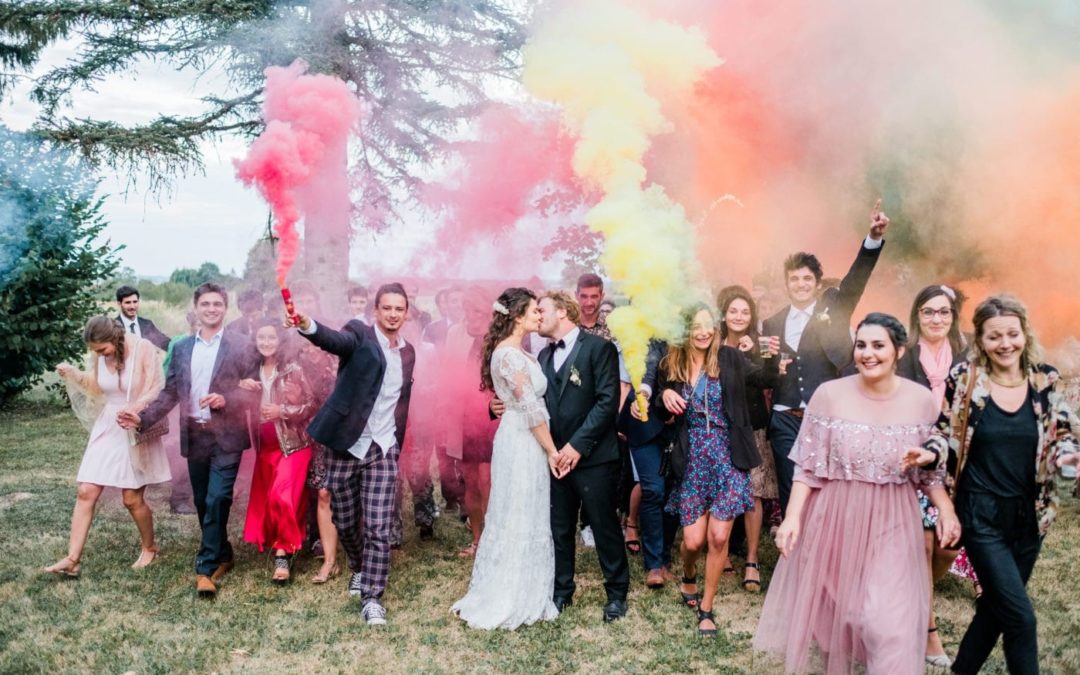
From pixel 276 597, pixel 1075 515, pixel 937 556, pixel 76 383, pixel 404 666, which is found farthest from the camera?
pixel 1075 515

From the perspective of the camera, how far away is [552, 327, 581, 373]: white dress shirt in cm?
527

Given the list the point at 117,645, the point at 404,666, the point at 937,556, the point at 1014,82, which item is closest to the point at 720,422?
the point at 937,556

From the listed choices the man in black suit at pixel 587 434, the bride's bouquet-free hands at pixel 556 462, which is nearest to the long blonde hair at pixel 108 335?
the man in black suit at pixel 587 434

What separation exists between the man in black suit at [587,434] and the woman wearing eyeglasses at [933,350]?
1.83 metres

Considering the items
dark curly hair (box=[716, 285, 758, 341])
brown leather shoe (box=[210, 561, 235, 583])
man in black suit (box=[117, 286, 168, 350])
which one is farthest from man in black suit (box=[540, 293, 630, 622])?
man in black suit (box=[117, 286, 168, 350])

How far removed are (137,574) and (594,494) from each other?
3549 mm

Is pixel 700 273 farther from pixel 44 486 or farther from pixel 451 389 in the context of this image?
pixel 44 486

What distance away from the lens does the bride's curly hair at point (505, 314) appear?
205 inches

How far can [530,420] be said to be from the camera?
16.9ft

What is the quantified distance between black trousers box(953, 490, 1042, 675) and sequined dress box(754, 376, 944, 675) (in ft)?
0.77

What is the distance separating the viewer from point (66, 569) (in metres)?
5.87

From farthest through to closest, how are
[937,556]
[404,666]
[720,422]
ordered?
[720,422] → [937,556] → [404,666]

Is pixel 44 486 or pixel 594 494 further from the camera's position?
pixel 44 486

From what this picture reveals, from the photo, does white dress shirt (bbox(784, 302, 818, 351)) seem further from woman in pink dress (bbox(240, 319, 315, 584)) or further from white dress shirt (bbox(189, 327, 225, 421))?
white dress shirt (bbox(189, 327, 225, 421))
